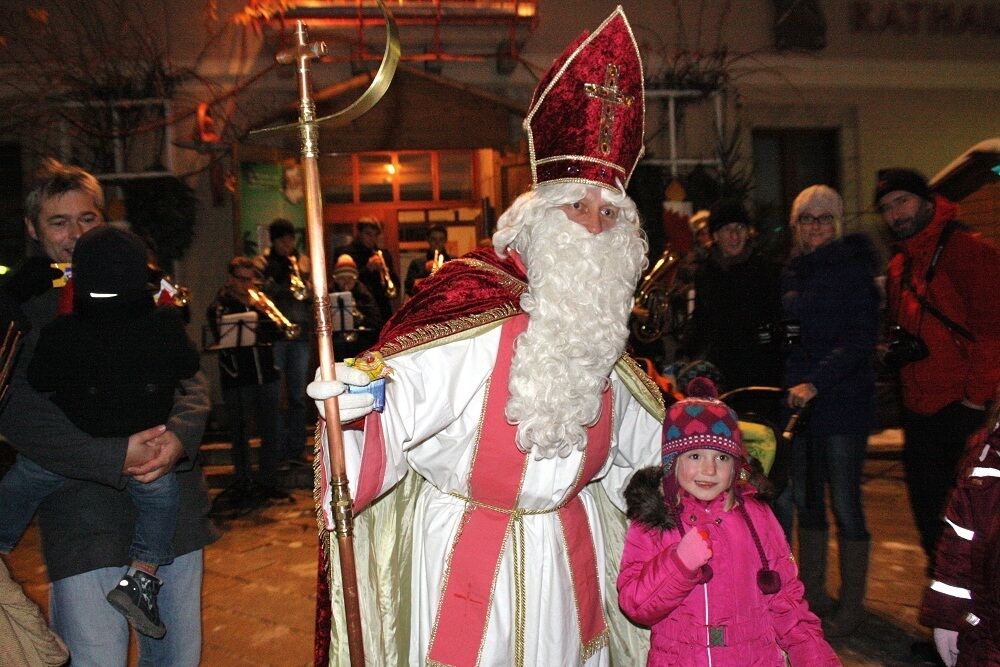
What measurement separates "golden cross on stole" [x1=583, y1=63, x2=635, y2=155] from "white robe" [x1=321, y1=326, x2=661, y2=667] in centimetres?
68

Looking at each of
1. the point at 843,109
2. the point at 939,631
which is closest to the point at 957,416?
the point at 939,631

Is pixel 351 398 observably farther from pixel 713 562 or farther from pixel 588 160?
pixel 713 562

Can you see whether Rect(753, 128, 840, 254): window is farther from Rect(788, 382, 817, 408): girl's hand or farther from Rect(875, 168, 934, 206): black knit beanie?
Rect(788, 382, 817, 408): girl's hand

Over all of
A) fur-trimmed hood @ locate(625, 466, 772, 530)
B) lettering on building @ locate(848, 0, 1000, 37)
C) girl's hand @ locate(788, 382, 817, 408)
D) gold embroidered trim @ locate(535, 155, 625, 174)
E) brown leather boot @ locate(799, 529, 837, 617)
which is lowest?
brown leather boot @ locate(799, 529, 837, 617)

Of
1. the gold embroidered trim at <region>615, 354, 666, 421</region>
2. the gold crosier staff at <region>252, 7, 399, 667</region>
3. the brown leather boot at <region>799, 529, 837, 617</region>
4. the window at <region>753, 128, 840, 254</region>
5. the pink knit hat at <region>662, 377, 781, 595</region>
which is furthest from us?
the window at <region>753, 128, 840, 254</region>

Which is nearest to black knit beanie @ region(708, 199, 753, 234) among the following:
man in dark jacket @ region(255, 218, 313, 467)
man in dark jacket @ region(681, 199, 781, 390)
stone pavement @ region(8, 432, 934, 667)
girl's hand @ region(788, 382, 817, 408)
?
man in dark jacket @ region(681, 199, 781, 390)

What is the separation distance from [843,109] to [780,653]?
1136 cm

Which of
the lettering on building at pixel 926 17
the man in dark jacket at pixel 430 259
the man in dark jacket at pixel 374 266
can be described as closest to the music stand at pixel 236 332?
the man in dark jacket at pixel 374 266

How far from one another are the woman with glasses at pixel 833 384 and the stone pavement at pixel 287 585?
0.33 metres

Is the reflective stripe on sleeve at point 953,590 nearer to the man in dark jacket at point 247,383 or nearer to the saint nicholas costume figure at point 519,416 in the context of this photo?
the saint nicholas costume figure at point 519,416

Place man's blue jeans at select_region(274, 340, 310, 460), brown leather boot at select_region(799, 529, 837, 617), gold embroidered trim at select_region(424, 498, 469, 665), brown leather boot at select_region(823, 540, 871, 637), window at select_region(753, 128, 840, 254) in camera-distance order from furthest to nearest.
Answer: window at select_region(753, 128, 840, 254) < man's blue jeans at select_region(274, 340, 310, 460) < brown leather boot at select_region(799, 529, 837, 617) < brown leather boot at select_region(823, 540, 871, 637) < gold embroidered trim at select_region(424, 498, 469, 665)

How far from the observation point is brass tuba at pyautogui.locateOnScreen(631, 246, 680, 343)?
8.06 metres

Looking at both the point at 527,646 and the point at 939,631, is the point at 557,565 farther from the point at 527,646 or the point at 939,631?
the point at 939,631

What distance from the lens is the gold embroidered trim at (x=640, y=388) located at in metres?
3.04
